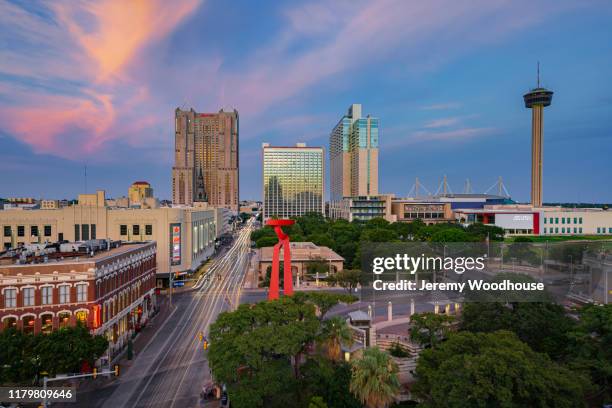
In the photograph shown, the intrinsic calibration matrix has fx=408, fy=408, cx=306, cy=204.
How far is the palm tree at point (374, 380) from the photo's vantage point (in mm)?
29531

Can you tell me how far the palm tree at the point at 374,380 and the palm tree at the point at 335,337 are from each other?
3647 millimetres

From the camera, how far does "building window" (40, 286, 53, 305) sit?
135 feet

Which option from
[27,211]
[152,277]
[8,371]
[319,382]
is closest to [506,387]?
[319,382]

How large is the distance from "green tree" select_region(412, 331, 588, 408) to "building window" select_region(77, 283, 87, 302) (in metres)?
35.0

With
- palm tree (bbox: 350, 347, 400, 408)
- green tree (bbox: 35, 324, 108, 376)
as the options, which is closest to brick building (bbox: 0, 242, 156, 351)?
green tree (bbox: 35, 324, 108, 376)

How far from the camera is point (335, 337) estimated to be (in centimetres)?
3484

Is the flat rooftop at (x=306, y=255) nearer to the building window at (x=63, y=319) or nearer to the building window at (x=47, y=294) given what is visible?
the building window at (x=63, y=319)

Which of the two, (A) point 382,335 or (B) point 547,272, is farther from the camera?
(B) point 547,272

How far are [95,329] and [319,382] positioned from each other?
2546 cm

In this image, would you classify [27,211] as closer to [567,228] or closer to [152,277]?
[152,277]

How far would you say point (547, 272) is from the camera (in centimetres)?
5838

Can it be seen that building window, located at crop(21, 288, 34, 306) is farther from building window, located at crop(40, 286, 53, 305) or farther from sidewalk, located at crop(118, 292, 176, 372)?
sidewalk, located at crop(118, 292, 176, 372)

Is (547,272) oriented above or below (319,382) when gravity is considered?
above

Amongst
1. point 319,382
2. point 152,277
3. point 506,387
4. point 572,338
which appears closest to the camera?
point 506,387
